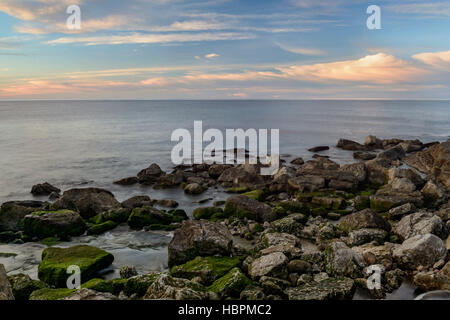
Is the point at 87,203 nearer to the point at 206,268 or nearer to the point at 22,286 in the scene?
the point at 22,286

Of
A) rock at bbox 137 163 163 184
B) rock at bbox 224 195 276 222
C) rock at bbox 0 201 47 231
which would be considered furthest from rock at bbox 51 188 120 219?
rock at bbox 137 163 163 184

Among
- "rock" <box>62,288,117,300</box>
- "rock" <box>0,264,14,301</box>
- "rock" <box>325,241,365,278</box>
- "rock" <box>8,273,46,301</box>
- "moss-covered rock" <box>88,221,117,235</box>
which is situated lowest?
"moss-covered rock" <box>88,221,117,235</box>

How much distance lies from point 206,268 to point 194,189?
38.9 ft

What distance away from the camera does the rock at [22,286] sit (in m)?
10.1

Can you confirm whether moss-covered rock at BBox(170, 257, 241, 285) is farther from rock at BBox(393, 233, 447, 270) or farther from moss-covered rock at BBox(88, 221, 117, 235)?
moss-covered rock at BBox(88, 221, 117, 235)

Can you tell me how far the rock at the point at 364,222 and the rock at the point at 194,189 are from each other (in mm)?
10294

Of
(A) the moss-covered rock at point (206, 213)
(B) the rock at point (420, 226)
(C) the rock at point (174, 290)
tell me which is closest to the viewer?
(C) the rock at point (174, 290)

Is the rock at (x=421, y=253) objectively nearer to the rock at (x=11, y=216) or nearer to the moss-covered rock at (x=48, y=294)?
the moss-covered rock at (x=48, y=294)

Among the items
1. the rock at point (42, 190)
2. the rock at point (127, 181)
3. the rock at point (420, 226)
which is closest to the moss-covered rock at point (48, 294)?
the rock at point (420, 226)

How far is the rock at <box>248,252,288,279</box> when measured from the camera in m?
10.5

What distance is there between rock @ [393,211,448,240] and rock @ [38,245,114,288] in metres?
10.5

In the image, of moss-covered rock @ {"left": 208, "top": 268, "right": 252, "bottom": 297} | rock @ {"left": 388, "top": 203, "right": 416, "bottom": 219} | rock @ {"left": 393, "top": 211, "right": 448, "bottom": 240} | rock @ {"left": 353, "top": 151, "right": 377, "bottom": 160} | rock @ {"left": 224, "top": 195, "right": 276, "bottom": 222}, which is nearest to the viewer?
moss-covered rock @ {"left": 208, "top": 268, "right": 252, "bottom": 297}
